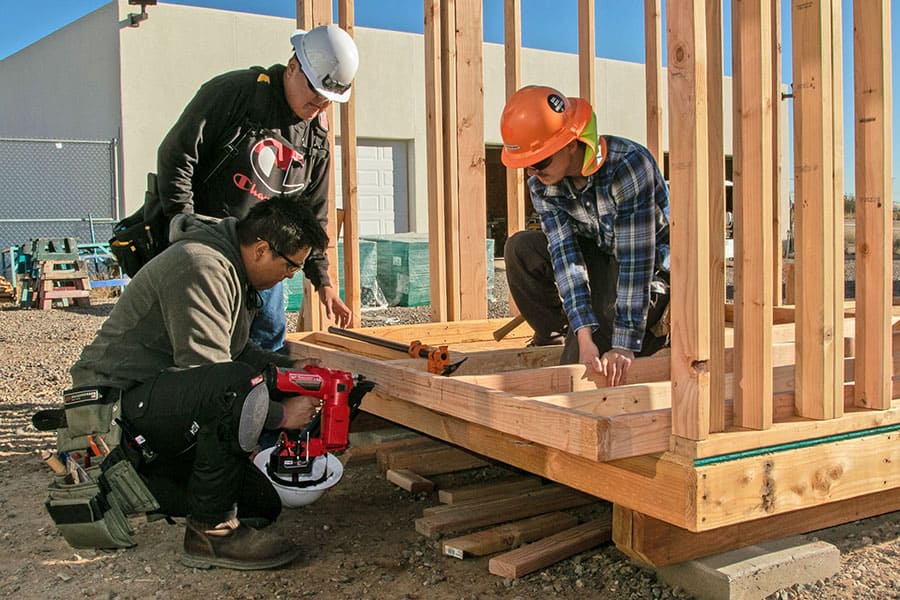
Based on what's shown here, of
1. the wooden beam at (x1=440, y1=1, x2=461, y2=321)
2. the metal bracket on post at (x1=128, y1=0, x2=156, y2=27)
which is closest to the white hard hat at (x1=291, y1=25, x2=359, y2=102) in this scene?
the wooden beam at (x1=440, y1=1, x2=461, y2=321)

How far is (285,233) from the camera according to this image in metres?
3.13

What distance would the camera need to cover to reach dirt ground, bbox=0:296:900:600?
2.88 meters

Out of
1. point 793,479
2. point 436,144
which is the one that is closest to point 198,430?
point 793,479

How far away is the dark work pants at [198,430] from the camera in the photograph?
2.99 metres

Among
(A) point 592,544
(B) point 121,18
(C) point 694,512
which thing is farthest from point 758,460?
(B) point 121,18

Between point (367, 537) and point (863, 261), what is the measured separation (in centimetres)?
208

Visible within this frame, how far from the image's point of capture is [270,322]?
172 inches

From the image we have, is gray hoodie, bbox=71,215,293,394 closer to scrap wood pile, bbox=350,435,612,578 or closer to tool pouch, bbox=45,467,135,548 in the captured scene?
tool pouch, bbox=45,467,135,548

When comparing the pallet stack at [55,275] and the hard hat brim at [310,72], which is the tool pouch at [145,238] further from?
the pallet stack at [55,275]

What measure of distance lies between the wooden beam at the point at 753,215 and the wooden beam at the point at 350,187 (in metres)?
2.73

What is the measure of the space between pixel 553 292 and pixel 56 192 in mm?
12962

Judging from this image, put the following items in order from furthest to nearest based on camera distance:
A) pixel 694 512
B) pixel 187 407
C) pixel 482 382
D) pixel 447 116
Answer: pixel 447 116 → pixel 482 382 → pixel 187 407 → pixel 694 512

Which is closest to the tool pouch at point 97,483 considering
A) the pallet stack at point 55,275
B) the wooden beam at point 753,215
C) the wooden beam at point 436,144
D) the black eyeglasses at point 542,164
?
the black eyeglasses at point 542,164

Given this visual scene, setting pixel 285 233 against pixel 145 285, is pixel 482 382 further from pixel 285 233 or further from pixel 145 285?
pixel 145 285
